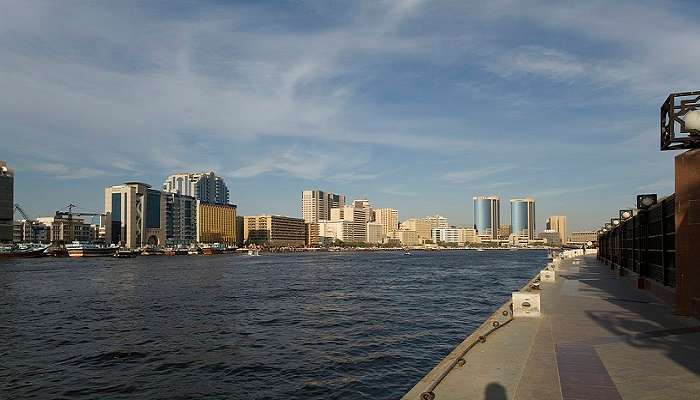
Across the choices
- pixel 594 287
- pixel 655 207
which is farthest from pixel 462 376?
pixel 594 287

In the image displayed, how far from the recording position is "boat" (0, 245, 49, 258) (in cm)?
16538

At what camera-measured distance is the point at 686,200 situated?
18.5 metres

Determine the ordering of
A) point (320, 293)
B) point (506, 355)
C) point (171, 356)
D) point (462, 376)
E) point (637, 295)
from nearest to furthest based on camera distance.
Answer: point (462, 376) → point (506, 355) → point (171, 356) → point (637, 295) → point (320, 293)

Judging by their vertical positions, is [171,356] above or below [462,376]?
below

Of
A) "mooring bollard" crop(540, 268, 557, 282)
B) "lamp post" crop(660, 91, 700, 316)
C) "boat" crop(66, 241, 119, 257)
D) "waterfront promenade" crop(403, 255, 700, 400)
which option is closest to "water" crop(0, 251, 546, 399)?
"waterfront promenade" crop(403, 255, 700, 400)

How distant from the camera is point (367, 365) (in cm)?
1883

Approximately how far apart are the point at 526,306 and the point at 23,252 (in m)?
188

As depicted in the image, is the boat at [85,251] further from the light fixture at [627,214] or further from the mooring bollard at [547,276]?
the light fixture at [627,214]

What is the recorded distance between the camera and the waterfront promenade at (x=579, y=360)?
9.39 meters

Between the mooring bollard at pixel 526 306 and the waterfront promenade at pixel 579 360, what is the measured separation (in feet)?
1.24

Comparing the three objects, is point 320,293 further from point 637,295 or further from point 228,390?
point 228,390

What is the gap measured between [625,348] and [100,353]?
Answer: 19625 mm

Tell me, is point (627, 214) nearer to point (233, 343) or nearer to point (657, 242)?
point (657, 242)

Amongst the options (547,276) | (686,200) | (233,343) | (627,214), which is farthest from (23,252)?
(686,200)
